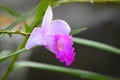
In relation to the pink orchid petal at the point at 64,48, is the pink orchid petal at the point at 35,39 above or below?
above

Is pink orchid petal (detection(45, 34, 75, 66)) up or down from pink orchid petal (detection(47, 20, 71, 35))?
down

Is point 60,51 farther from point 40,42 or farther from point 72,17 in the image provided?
point 72,17

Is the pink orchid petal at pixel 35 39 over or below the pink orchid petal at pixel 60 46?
over

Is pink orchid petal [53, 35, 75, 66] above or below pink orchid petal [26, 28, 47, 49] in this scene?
below
